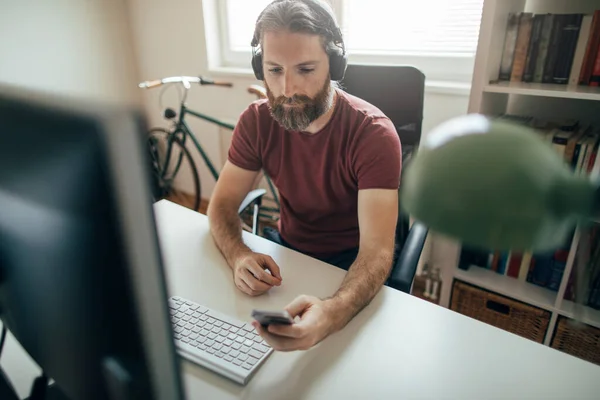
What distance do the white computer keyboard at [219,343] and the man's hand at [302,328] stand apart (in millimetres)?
55

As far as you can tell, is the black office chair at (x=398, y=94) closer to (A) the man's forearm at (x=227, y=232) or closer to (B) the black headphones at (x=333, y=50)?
(B) the black headphones at (x=333, y=50)

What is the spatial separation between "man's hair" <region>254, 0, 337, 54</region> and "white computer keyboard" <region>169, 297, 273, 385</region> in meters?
0.69

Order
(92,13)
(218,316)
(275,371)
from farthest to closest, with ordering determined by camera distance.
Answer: (92,13), (218,316), (275,371)

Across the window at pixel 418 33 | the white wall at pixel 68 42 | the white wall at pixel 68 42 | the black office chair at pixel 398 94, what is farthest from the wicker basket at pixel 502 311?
the white wall at pixel 68 42

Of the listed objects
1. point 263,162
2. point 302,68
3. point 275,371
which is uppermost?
point 302,68

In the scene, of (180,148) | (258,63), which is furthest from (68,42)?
(258,63)

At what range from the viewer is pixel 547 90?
1.11 m

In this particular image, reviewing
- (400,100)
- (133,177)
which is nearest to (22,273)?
(133,177)

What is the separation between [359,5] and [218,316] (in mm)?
1626

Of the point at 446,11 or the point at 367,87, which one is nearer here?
the point at 367,87

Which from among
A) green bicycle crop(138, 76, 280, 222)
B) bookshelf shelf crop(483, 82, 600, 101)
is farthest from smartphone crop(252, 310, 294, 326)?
green bicycle crop(138, 76, 280, 222)

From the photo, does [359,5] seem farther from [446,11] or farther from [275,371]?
[275,371]

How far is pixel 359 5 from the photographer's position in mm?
1837

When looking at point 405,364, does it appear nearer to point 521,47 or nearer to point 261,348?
point 261,348
